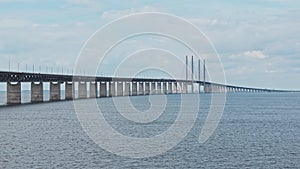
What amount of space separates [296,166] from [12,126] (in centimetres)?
5027

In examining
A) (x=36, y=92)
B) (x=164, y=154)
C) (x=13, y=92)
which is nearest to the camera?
(x=164, y=154)

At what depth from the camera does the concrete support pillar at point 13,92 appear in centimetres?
17062

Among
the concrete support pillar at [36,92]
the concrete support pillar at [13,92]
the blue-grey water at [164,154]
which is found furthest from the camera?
the concrete support pillar at [36,92]

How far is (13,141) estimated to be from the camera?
67.2 meters

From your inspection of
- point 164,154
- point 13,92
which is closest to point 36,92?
point 13,92

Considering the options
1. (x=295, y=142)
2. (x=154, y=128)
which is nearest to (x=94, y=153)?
(x=295, y=142)

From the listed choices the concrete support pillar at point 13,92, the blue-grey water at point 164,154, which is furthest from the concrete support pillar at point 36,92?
the blue-grey water at point 164,154

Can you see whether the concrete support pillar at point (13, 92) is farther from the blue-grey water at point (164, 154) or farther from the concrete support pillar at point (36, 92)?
the blue-grey water at point (164, 154)

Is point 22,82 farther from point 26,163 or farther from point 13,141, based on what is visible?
point 26,163

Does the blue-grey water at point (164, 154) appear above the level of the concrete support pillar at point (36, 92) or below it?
below

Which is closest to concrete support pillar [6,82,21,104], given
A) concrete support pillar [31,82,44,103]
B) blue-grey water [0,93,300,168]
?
concrete support pillar [31,82,44,103]

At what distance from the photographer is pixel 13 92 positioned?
174125mm

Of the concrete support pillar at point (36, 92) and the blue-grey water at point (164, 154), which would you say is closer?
the blue-grey water at point (164, 154)

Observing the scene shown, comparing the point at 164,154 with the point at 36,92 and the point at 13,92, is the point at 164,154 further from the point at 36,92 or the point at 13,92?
the point at 36,92
